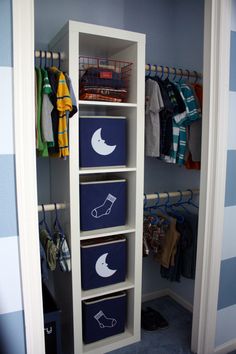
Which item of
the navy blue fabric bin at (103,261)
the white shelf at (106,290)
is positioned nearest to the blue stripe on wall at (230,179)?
the navy blue fabric bin at (103,261)

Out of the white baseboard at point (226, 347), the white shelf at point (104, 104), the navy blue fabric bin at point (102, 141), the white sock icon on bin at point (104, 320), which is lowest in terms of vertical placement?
the white baseboard at point (226, 347)

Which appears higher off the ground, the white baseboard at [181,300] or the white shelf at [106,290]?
the white shelf at [106,290]

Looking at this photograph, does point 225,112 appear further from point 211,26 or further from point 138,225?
point 138,225

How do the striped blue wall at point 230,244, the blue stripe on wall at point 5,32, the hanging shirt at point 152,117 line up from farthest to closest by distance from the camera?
the hanging shirt at point 152,117
the striped blue wall at point 230,244
the blue stripe on wall at point 5,32

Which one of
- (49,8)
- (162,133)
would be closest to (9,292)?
(162,133)

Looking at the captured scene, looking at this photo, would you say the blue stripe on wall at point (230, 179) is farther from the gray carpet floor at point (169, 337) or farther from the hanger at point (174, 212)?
the gray carpet floor at point (169, 337)

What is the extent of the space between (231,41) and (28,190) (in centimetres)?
135

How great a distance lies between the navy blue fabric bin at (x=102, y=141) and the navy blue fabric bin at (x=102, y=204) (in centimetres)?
14

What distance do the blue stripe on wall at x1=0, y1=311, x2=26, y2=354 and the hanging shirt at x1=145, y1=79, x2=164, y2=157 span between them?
1.29m

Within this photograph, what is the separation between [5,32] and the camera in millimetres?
1112

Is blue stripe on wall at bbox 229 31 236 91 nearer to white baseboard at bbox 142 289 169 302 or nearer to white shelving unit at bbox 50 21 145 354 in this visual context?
white shelving unit at bbox 50 21 145 354

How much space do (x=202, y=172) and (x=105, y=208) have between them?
653mm

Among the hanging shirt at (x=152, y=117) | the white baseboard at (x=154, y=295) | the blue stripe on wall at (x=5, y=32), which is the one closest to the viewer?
the blue stripe on wall at (x=5, y=32)

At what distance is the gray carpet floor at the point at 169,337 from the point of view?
1990 millimetres
